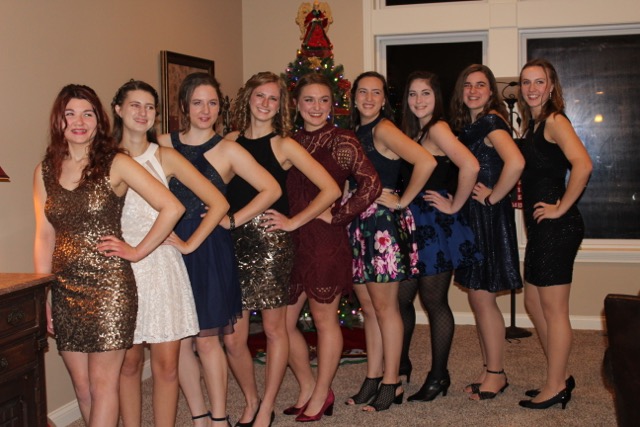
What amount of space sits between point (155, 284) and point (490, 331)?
6.21ft

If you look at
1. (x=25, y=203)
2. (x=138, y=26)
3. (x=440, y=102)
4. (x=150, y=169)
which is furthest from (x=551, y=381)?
(x=138, y=26)

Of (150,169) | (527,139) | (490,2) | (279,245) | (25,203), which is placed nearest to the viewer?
(150,169)

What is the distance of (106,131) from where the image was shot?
2705 mm

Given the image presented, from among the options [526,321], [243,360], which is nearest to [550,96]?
[243,360]

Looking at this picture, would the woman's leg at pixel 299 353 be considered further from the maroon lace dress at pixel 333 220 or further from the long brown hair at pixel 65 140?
the long brown hair at pixel 65 140

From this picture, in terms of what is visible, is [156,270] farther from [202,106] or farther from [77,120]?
[202,106]

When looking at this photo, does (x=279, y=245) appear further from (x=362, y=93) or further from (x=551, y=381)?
(x=551, y=381)

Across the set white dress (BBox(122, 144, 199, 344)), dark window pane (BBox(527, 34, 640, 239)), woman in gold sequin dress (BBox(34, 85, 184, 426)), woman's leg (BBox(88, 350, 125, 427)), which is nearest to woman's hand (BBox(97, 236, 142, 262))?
woman in gold sequin dress (BBox(34, 85, 184, 426))

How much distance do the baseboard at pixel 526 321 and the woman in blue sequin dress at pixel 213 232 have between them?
3.06m

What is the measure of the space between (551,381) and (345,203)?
1375mm

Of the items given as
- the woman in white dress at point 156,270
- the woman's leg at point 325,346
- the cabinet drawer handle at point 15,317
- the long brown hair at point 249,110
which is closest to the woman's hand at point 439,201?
the woman's leg at point 325,346

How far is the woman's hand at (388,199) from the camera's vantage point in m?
3.66

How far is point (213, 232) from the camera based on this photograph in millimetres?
3135

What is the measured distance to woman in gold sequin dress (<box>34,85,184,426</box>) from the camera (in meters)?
2.59
